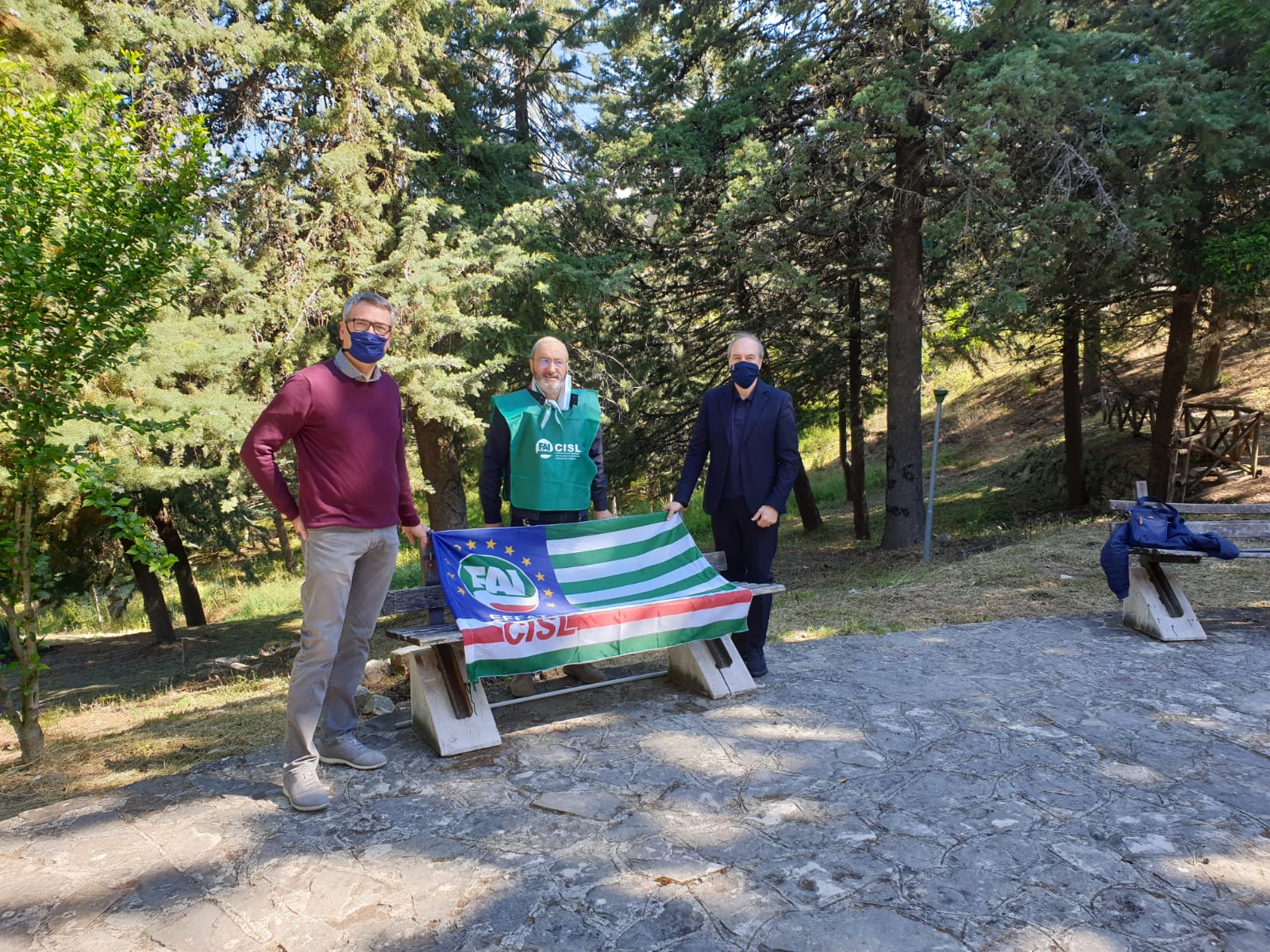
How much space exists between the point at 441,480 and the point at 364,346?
8360 mm

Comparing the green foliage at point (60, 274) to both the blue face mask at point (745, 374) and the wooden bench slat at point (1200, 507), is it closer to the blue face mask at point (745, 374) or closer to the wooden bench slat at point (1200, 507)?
the blue face mask at point (745, 374)

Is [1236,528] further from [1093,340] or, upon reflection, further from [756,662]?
[1093,340]

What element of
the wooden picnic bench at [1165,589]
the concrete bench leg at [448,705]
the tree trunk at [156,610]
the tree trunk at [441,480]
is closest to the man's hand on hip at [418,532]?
the concrete bench leg at [448,705]

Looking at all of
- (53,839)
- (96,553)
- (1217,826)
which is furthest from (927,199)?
(96,553)

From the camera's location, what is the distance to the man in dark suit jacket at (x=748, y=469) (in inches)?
189

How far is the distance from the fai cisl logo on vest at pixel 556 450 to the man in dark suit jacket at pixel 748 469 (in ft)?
2.19

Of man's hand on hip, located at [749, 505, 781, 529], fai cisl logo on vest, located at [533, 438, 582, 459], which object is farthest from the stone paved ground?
fai cisl logo on vest, located at [533, 438, 582, 459]

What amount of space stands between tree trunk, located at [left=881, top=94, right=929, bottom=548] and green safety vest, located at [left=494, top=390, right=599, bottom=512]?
8.42m

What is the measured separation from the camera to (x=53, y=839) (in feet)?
10.7

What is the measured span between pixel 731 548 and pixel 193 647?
11951 mm

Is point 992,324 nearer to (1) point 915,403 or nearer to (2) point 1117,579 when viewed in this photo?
(1) point 915,403

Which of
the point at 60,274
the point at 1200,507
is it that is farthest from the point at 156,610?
the point at 1200,507

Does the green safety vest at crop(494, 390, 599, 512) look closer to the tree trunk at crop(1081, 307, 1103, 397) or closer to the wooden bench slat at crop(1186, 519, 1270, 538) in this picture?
the wooden bench slat at crop(1186, 519, 1270, 538)

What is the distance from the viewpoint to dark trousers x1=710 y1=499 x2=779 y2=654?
4.93m
